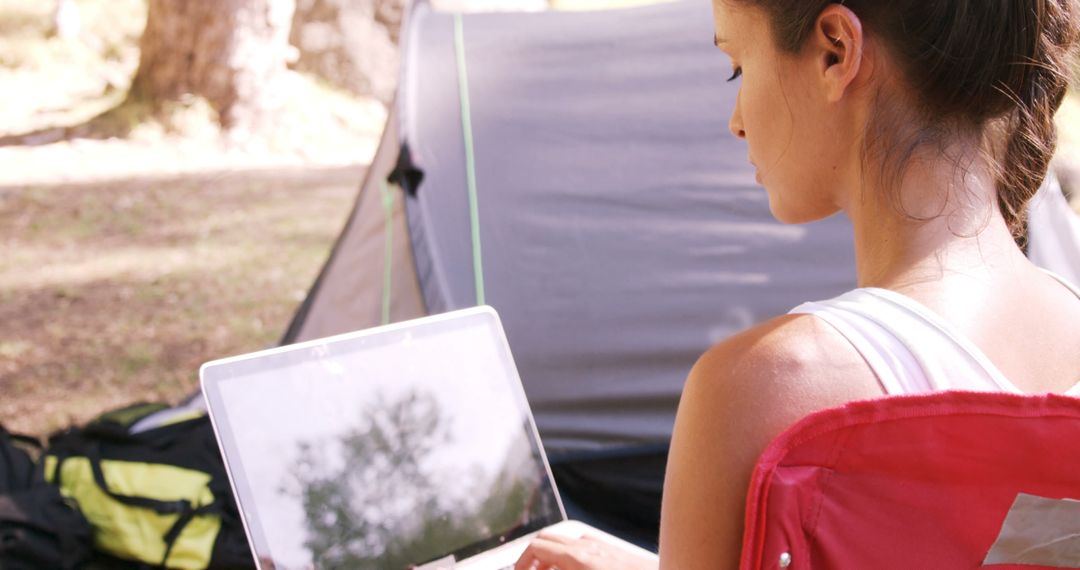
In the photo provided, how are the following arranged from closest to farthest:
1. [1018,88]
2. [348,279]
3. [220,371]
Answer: [1018,88]
[220,371]
[348,279]

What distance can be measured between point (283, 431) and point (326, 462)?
6cm

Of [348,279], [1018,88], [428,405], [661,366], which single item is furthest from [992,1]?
[348,279]

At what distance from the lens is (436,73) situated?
8.33 ft

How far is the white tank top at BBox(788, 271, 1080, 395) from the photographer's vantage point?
0.68 m

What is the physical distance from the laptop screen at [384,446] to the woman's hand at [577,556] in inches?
5.9

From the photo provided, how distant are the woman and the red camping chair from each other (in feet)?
0.09

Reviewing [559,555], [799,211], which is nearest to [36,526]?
[559,555]

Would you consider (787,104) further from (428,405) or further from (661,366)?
(661,366)

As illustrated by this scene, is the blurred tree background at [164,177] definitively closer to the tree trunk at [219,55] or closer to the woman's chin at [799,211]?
the tree trunk at [219,55]

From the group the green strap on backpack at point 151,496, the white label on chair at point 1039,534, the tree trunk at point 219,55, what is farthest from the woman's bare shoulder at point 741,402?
the tree trunk at point 219,55

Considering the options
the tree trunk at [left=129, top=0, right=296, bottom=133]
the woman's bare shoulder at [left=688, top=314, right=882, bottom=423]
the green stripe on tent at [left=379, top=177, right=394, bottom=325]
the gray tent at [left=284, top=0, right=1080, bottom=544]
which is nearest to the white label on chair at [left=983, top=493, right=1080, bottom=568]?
the woman's bare shoulder at [left=688, top=314, right=882, bottom=423]

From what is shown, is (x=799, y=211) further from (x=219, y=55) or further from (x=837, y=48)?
(x=219, y=55)

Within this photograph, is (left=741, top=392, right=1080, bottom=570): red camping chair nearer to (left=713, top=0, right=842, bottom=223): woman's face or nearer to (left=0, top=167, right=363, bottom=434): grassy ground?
(left=713, top=0, right=842, bottom=223): woman's face

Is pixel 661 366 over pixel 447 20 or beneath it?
beneath
